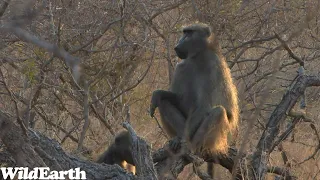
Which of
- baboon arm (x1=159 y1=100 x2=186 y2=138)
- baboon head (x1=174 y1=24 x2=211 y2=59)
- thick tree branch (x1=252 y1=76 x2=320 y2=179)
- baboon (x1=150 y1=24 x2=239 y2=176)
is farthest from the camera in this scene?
baboon head (x1=174 y1=24 x2=211 y2=59)

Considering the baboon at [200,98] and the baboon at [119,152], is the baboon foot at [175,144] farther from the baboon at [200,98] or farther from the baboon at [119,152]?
the baboon at [119,152]

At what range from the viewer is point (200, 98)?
5.42m

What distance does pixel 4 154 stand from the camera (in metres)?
3.12

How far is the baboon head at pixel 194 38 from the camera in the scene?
5.49 meters

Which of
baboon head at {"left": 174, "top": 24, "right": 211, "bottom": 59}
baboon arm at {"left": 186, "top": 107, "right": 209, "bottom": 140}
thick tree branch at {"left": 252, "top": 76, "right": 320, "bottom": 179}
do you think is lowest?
thick tree branch at {"left": 252, "top": 76, "right": 320, "bottom": 179}

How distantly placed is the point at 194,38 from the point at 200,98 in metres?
0.56

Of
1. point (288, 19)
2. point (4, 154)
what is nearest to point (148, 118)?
point (288, 19)

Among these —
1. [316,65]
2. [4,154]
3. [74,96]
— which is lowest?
[4,154]

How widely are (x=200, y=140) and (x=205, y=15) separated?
199 centimetres

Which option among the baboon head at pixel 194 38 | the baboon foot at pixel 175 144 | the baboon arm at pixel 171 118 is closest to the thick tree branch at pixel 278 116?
the baboon foot at pixel 175 144

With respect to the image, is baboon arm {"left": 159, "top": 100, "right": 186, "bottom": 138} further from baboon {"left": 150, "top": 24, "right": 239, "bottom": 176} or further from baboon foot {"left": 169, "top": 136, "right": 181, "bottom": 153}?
baboon foot {"left": 169, "top": 136, "right": 181, "bottom": 153}

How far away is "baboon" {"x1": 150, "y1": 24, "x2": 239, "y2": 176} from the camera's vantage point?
4.95 m

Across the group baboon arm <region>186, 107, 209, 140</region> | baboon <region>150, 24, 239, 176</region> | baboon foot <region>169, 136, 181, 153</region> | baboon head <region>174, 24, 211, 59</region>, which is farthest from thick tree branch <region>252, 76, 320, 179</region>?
baboon head <region>174, 24, 211, 59</region>

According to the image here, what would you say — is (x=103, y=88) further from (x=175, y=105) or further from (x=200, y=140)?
(x=200, y=140)
